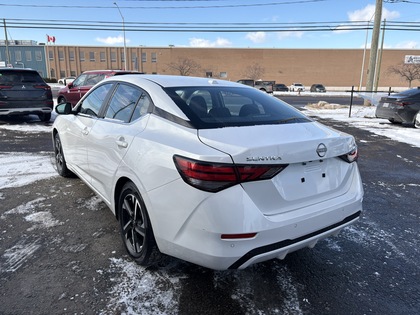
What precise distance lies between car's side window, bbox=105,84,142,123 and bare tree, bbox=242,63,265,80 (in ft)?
224

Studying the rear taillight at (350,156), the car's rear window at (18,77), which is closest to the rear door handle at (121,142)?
the rear taillight at (350,156)

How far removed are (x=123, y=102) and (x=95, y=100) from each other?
83 centimetres

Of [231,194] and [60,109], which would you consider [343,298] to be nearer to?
[231,194]

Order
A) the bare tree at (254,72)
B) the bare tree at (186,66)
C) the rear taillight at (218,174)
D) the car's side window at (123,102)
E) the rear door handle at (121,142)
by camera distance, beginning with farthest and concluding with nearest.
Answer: the bare tree at (254,72), the bare tree at (186,66), the car's side window at (123,102), the rear door handle at (121,142), the rear taillight at (218,174)

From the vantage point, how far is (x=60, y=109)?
4.53 meters

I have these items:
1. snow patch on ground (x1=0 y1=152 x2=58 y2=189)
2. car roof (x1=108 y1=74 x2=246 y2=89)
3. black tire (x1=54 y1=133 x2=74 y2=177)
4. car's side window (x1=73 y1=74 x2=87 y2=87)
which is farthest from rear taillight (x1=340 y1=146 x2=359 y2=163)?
car's side window (x1=73 y1=74 x2=87 y2=87)

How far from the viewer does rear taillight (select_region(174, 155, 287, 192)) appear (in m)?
2.08

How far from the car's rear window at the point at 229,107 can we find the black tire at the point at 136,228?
797 millimetres

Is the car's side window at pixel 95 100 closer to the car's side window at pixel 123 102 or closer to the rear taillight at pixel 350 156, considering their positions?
the car's side window at pixel 123 102

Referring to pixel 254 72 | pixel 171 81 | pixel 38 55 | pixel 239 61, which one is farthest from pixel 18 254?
pixel 38 55

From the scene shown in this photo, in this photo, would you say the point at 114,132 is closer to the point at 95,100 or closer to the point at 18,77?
the point at 95,100

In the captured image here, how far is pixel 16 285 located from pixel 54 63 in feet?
261

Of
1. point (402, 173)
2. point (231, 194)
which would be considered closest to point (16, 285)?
point (231, 194)

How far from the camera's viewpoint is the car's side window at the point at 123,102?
3127 mm
